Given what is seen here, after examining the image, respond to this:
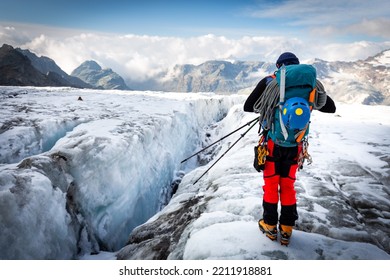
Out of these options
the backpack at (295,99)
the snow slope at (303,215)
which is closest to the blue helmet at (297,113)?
the backpack at (295,99)

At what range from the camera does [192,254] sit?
12.4 feet

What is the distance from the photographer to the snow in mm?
3930

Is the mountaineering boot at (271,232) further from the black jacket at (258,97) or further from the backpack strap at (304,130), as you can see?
the black jacket at (258,97)

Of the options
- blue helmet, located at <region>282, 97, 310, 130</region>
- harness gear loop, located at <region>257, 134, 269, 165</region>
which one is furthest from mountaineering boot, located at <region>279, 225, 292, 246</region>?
blue helmet, located at <region>282, 97, 310, 130</region>

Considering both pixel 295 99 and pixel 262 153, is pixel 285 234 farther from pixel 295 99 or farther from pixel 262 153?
pixel 295 99

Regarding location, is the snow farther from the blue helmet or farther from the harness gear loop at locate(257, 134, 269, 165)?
the blue helmet

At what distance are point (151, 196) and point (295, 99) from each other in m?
7.90

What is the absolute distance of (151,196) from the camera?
9.88m

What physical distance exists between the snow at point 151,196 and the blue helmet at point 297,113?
1748mm

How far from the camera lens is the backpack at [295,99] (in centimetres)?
304

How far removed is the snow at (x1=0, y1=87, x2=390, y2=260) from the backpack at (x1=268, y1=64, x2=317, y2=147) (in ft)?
5.35

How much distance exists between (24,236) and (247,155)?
6730mm

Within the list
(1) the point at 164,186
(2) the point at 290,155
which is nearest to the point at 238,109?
(1) the point at 164,186
